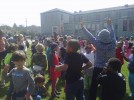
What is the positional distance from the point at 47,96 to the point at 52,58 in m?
1.37

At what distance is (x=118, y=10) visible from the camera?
3255 inches

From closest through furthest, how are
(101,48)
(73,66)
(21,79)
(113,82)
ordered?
(113,82) → (21,79) → (73,66) → (101,48)

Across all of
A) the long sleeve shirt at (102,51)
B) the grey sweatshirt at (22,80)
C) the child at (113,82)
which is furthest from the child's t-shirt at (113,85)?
the long sleeve shirt at (102,51)

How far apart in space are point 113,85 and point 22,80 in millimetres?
1756

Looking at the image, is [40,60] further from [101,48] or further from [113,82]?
[113,82]

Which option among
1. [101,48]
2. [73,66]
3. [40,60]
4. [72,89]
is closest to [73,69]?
[73,66]

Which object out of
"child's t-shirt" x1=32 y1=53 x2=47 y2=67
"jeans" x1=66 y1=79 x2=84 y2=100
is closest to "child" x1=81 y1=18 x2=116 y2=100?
"jeans" x1=66 y1=79 x2=84 y2=100

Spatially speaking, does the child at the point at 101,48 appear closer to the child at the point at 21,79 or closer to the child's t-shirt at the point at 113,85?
the child's t-shirt at the point at 113,85

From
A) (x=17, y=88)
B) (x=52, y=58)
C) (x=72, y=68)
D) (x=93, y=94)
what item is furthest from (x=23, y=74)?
(x=52, y=58)

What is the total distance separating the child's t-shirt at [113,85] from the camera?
5195 mm

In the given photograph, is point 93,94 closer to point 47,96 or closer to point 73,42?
point 73,42

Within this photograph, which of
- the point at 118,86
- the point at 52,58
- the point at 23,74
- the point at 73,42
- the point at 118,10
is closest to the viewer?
the point at 118,86

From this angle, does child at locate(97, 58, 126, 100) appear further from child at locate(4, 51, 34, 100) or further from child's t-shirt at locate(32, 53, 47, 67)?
child's t-shirt at locate(32, 53, 47, 67)

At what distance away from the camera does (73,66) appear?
601cm
